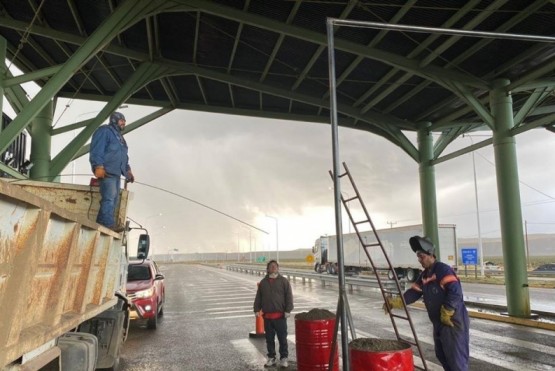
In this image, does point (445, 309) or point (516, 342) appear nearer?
point (445, 309)

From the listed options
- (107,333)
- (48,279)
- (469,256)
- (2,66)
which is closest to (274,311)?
(107,333)

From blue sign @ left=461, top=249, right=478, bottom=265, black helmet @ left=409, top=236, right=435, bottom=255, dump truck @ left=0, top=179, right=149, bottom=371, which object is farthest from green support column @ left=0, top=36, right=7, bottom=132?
blue sign @ left=461, top=249, right=478, bottom=265

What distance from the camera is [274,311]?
7961 millimetres

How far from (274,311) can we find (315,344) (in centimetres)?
139

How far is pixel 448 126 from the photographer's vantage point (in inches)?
737

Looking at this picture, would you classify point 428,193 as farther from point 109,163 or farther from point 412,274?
point 109,163

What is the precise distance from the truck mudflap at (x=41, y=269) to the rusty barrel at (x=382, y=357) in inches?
106

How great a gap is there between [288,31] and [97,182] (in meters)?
7.47

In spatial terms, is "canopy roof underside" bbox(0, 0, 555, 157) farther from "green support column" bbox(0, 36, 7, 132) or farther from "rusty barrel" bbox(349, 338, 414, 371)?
"rusty barrel" bbox(349, 338, 414, 371)

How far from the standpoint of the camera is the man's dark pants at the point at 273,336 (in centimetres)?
781

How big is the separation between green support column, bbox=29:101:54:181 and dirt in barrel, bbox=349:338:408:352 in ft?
42.8

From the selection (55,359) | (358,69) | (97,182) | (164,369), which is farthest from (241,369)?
(358,69)

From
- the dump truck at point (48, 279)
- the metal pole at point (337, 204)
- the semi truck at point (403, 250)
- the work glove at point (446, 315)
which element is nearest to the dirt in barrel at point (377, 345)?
the metal pole at point (337, 204)

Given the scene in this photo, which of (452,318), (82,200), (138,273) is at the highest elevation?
(82,200)
